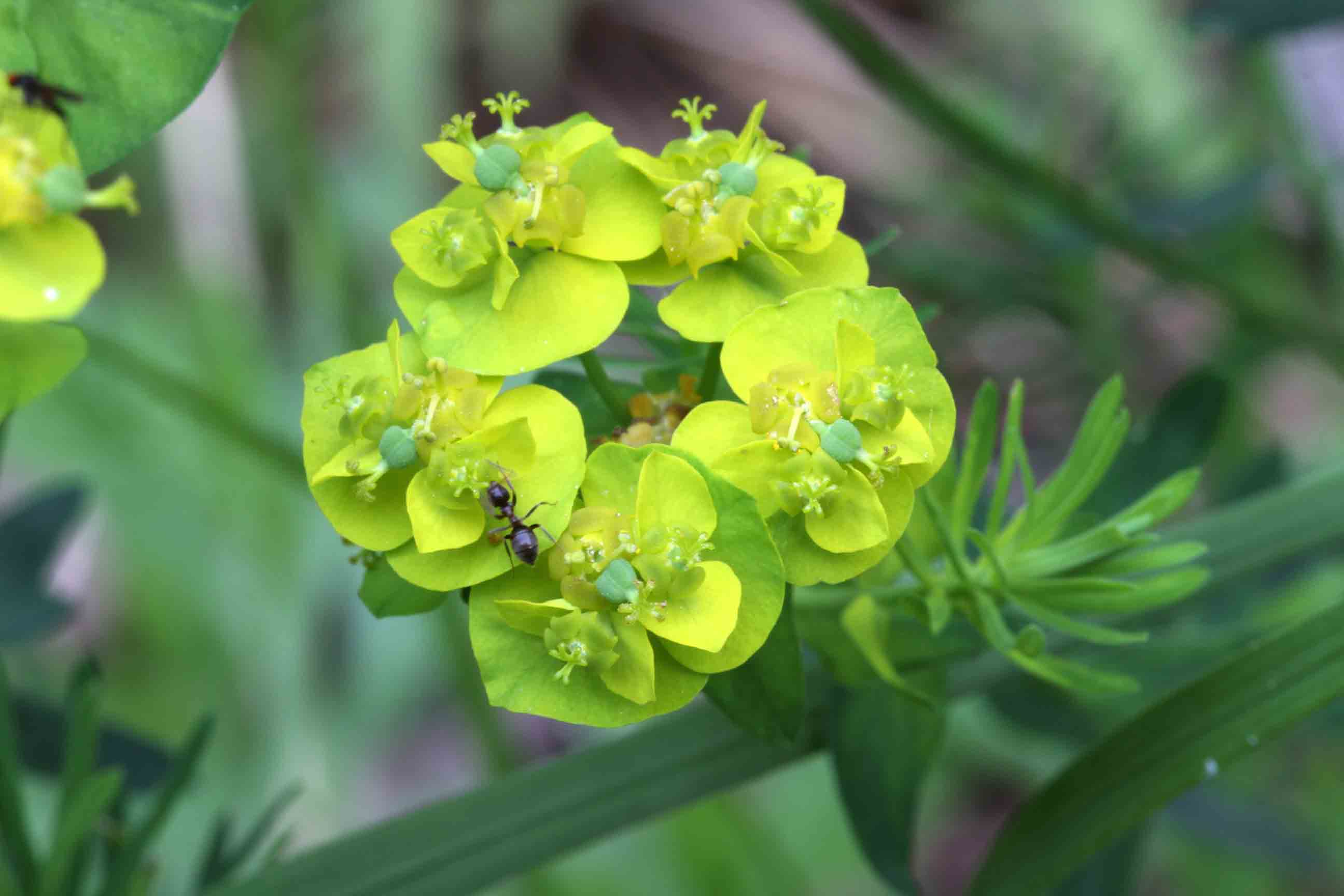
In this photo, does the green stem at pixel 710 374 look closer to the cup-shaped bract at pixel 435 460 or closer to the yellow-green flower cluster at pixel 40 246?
the cup-shaped bract at pixel 435 460

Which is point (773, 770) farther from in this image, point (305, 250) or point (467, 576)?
point (305, 250)

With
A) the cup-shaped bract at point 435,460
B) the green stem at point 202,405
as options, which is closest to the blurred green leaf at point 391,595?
the cup-shaped bract at point 435,460

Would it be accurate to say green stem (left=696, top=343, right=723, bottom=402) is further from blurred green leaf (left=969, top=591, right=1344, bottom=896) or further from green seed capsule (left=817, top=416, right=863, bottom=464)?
blurred green leaf (left=969, top=591, right=1344, bottom=896)

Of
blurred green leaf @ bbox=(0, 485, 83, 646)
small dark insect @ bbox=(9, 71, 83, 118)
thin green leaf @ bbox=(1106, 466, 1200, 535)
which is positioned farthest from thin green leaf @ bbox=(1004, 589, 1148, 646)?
blurred green leaf @ bbox=(0, 485, 83, 646)

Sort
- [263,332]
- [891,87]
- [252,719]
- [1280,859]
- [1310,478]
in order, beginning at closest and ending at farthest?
[1310,478] < [891,87] < [1280,859] < [252,719] < [263,332]

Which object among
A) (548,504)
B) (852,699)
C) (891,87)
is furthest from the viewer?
(891,87)

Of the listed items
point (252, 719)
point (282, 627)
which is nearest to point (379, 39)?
point (282, 627)

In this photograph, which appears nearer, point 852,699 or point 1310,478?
point 852,699
